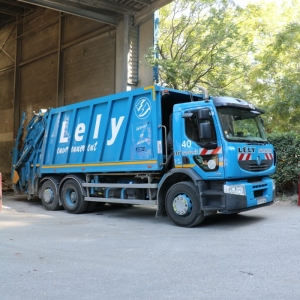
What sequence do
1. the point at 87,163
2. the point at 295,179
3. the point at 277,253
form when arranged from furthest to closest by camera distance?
1. the point at 295,179
2. the point at 87,163
3. the point at 277,253

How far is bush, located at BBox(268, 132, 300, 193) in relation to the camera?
10797mm

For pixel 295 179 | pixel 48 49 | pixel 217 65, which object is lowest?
pixel 295 179

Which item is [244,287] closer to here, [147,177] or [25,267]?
[25,267]

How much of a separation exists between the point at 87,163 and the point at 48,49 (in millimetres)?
14578

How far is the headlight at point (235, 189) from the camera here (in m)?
6.87

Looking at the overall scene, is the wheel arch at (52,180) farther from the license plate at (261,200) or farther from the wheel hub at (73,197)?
the license plate at (261,200)

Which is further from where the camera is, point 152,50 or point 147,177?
point 152,50

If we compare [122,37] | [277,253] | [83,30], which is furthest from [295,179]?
[83,30]

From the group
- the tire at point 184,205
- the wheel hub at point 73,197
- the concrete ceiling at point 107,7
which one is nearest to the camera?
the tire at point 184,205

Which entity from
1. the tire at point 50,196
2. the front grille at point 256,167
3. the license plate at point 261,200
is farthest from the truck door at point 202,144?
the tire at point 50,196

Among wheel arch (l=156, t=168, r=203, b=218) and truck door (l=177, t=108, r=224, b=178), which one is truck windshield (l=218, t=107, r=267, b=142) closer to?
truck door (l=177, t=108, r=224, b=178)

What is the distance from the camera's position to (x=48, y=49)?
21953mm

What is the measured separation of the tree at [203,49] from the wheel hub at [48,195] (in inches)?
234

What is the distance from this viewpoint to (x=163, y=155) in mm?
8023
